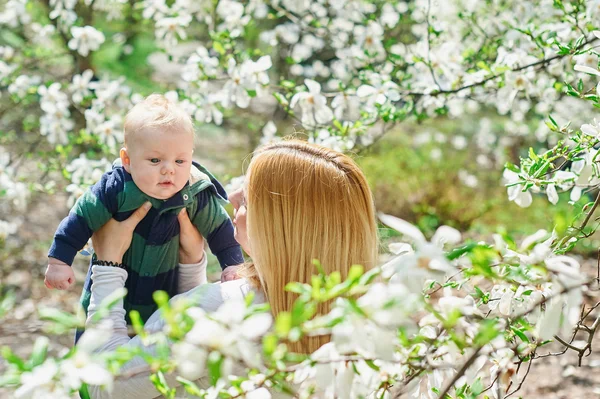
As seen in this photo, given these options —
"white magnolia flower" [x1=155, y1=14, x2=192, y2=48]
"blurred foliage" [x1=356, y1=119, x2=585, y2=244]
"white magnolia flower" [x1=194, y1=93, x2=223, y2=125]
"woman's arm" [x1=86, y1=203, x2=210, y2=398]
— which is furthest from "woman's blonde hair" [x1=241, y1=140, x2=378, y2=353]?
"blurred foliage" [x1=356, y1=119, x2=585, y2=244]

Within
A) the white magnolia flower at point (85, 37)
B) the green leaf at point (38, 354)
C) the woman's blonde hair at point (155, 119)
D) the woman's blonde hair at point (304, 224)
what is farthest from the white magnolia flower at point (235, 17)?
the green leaf at point (38, 354)

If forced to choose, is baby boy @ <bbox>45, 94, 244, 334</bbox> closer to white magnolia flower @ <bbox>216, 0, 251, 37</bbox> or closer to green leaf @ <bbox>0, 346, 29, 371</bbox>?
green leaf @ <bbox>0, 346, 29, 371</bbox>

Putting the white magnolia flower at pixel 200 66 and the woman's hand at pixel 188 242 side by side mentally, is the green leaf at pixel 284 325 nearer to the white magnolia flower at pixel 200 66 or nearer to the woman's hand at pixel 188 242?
the woman's hand at pixel 188 242

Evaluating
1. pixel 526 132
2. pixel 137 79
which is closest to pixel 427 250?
pixel 137 79

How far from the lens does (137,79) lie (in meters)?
5.07

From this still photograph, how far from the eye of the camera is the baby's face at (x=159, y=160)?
1.63 meters

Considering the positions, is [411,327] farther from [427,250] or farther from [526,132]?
[526,132]

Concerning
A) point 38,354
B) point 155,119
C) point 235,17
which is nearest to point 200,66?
point 235,17

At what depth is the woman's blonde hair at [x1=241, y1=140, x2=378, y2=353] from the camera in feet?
4.44

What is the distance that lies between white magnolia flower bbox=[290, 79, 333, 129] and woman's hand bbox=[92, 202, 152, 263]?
2.54ft

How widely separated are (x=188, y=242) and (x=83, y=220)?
0.89ft

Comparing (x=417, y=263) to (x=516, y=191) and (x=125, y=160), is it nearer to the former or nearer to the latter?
(x=516, y=191)

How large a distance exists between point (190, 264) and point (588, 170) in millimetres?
1003

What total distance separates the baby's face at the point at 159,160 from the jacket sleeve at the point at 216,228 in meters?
0.13
